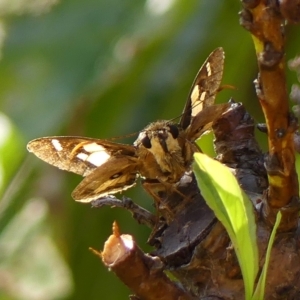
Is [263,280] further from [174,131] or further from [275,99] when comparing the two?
[174,131]

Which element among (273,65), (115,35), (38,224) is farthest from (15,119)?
(273,65)

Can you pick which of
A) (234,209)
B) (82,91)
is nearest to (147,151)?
(234,209)

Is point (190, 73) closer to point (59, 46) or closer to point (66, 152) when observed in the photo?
point (59, 46)

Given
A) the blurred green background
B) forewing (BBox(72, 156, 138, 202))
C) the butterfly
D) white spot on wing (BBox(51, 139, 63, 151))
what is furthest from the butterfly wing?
the blurred green background

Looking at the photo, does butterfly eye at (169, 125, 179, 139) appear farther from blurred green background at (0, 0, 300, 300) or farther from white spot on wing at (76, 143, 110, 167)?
blurred green background at (0, 0, 300, 300)

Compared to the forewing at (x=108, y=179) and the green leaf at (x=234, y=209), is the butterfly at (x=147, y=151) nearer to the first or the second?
the forewing at (x=108, y=179)

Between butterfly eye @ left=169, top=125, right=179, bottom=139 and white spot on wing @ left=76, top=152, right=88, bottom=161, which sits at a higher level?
white spot on wing @ left=76, top=152, right=88, bottom=161

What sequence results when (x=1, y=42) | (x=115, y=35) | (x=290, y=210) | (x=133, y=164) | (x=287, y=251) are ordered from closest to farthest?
(x=290, y=210)
(x=287, y=251)
(x=133, y=164)
(x=115, y=35)
(x=1, y=42)
